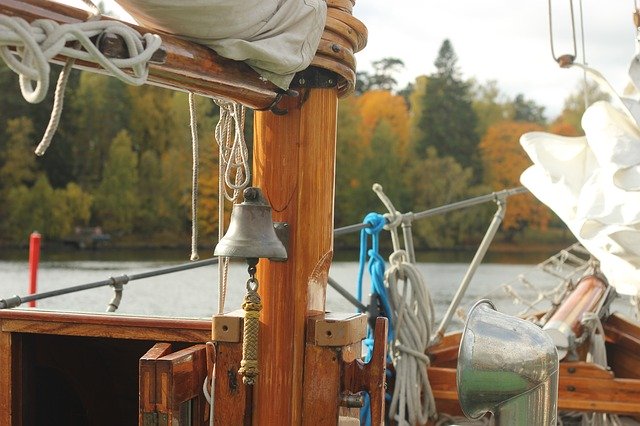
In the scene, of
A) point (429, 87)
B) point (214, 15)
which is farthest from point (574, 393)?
point (429, 87)

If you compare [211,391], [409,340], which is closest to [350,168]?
[409,340]

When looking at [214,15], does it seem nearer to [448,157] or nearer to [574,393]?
[574,393]

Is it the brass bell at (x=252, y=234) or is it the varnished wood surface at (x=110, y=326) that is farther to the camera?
the varnished wood surface at (x=110, y=326)

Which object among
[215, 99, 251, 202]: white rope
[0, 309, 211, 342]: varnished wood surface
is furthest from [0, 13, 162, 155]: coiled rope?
[0, 309, 211, 342]: varnished wood surface

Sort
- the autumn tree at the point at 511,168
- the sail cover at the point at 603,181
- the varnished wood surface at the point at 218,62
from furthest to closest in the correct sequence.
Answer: the autumn tree at the point at 511,168, the sail cover at the point at 603,181, the varnished wood surface at the point at 218,62

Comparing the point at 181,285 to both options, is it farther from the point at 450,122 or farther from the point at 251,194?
the point at 450,122

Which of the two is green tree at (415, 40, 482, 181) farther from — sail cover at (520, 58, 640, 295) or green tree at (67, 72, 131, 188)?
sail cover at (520, 58, 640, 295)

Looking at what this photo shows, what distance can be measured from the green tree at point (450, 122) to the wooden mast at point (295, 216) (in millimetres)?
49177

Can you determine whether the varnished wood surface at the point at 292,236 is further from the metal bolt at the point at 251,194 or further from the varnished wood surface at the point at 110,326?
the varnished wood surface at the point at 110,326

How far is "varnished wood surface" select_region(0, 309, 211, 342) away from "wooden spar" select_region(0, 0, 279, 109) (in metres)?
0.79

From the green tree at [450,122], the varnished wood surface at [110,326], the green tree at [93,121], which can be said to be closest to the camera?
the varnished wood surface at [110,326]

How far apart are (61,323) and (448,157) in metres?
49.3

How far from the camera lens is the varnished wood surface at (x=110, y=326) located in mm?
2934

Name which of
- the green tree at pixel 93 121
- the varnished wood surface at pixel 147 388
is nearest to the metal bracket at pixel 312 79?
the varnished wood surface at pixel 147 388
